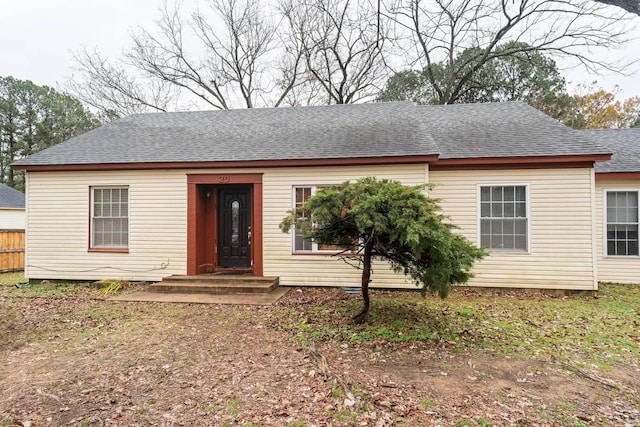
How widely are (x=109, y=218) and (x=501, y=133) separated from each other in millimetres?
10481

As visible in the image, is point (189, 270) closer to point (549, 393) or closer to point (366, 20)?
point (549, 393)

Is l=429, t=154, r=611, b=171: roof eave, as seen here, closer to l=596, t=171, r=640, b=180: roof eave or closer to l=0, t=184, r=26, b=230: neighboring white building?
l=596, t=171, r=640, b=180: roof eave

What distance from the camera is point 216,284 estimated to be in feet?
25.5

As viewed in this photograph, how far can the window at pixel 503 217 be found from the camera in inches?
315

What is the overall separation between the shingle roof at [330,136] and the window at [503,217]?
901mm

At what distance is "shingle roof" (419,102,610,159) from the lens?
7832mm

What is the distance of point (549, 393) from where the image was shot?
339cm

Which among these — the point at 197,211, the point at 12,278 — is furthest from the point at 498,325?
the point at 12,278

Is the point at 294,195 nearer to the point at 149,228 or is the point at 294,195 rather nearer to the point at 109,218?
the point at 149,228

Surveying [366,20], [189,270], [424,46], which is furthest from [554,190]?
[424,46]

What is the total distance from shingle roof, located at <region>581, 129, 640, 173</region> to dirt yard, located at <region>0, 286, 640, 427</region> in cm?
637

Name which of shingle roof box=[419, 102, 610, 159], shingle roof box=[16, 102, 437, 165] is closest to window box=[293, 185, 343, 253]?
shingle roof box=[16, 102, 437, 165]

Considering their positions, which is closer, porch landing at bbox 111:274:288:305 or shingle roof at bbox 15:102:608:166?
porch landing at bbox 111:274:288:305

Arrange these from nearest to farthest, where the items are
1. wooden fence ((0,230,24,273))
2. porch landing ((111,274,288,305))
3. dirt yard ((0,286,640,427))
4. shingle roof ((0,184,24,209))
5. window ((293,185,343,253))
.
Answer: dirt yard ((0,286,640,427)) < porch landing ((111,274,288,305)) < window ((293,185,343,253)) < wooden fence ((0,230,24,273)) < shingle roof ((0,184,24,209))
